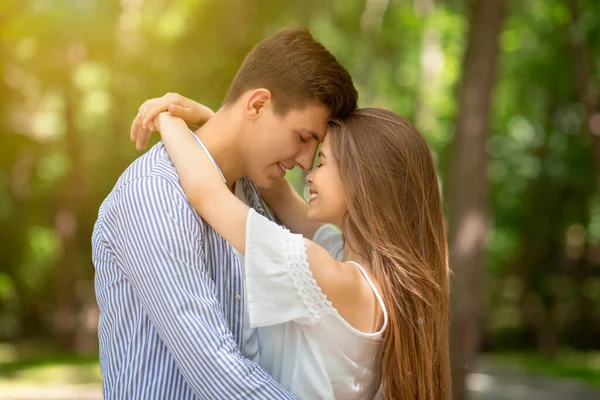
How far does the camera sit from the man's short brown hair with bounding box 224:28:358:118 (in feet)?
9.84

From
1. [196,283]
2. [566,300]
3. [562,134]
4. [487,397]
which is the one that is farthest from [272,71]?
[566,300]

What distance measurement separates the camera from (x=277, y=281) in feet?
8.00

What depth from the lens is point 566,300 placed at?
2561 centimetres

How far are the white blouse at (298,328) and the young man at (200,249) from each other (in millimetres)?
106

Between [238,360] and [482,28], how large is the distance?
7.41 metres

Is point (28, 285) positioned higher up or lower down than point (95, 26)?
lower down

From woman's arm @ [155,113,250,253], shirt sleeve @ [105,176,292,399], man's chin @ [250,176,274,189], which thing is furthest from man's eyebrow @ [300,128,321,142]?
shirt sleeve @ [105,176,292,399]

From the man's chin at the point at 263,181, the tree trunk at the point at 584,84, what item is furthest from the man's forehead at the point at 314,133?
the tree trunk at the point at 584,84

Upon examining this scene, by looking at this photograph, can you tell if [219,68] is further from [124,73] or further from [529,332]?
[529,332]

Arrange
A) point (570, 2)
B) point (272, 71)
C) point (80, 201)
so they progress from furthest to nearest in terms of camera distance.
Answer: point (80, 201) → point (570, 2) → point (272, 71)

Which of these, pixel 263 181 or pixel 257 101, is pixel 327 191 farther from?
pixel 257 101

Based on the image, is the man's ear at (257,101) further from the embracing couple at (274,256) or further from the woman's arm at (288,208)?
the woman's arm at (288,208)

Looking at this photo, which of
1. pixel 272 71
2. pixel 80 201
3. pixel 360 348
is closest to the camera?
pixel 360 348

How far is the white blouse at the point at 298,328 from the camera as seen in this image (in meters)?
2.43
